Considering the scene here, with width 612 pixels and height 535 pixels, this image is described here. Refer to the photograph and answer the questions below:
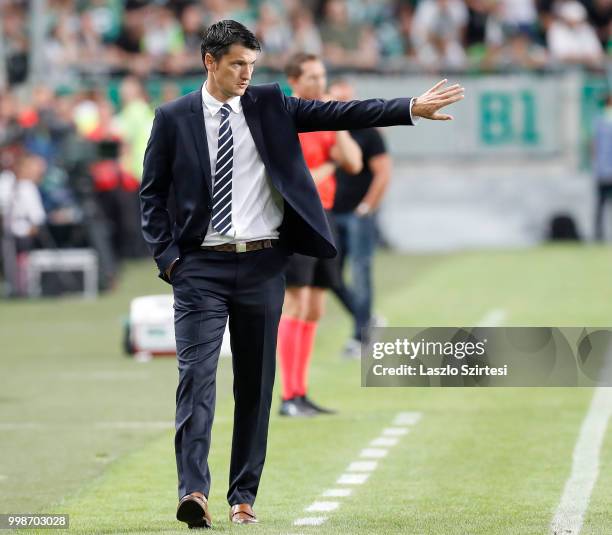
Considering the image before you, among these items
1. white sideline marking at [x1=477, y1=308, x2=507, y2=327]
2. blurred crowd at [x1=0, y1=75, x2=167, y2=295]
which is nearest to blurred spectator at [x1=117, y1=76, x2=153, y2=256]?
blurred crowd at [x1=0, y1=75, x2=167, y2=295]

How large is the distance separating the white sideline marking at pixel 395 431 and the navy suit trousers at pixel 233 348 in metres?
2.94

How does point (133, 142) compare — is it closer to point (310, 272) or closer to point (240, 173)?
point (310, 272)

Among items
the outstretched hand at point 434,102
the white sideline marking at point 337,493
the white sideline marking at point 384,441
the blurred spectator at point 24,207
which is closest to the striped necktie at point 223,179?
the outstretched hand at point 434,102

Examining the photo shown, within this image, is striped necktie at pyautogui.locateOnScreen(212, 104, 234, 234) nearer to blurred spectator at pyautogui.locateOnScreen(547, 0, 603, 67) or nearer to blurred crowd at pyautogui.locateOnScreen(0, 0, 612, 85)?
blurred crowd at pyautogui.locateOnScreen(0, 0, 612, 85)

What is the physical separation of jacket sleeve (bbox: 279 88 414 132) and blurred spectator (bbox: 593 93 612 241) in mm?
21214

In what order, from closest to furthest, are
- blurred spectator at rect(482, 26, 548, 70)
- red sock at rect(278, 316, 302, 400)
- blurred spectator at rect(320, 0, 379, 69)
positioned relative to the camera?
red sock at rect(278, 316, 302, 400) → blurred spectator at rect(320, 0, 379, 69) → blurred spectator at rect(482, 26, 548, 70)

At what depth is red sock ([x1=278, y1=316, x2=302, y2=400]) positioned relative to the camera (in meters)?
11.0

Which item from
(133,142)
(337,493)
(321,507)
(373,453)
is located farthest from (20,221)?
(321,507)

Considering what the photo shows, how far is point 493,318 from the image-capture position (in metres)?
17.0

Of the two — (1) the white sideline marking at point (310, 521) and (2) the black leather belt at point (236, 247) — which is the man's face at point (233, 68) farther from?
(1) the white sideline marking at point (310, 521)

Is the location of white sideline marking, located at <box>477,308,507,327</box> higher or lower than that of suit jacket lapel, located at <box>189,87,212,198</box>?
lower

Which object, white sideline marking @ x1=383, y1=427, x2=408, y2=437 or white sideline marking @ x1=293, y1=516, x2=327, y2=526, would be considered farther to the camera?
white sideline marking @ x1=383, y1=427, x2=408, y2=437

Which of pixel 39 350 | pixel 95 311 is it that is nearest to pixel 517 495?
pixel 39 350

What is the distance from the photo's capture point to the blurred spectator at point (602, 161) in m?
27.9
